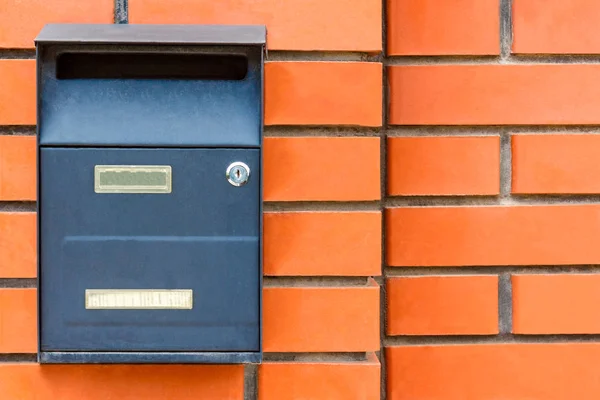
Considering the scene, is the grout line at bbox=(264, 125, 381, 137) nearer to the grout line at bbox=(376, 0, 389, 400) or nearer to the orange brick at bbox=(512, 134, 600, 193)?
the grout line at bbox=(376, 0, 389, 400)

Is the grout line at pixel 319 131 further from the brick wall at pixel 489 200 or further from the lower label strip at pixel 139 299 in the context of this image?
the lower label strip at pixel 139 299

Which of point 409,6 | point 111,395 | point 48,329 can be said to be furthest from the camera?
point 409,6

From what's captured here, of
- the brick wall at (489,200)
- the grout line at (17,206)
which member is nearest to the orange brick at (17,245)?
the grout line at (17,206)

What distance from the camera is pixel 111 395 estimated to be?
87 cm

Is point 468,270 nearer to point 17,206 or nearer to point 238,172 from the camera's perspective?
point 238,172

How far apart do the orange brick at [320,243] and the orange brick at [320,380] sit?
Answer: 0.15 m

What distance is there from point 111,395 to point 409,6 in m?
0.80

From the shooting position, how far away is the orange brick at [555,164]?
1.00m

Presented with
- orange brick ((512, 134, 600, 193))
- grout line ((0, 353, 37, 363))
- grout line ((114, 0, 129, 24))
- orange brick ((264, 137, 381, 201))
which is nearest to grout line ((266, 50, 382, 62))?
orange brick ((264, 137, 381, 201))

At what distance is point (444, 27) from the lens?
99 cm

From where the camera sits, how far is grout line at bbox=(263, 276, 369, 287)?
90 cm

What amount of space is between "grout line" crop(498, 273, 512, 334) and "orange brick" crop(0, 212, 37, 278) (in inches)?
30.6

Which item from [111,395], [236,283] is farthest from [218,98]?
[111,395]

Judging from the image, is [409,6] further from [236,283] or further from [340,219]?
[236,283]
